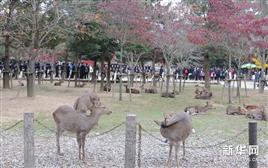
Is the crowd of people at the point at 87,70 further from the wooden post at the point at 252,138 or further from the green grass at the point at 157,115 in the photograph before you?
the wooden post at the point at 252,138

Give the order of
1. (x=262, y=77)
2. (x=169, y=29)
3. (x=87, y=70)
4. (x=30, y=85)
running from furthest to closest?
(x=87, y=70) < (x=262, y=77) < (x=169, y=29) < (x=30, y=85)

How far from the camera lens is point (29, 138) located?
7121 mm

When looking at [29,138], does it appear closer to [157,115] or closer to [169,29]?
[157,115]

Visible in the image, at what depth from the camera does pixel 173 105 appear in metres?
20.5

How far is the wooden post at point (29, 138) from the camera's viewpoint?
7.09 metres

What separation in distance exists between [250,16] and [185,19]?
511 centimetres

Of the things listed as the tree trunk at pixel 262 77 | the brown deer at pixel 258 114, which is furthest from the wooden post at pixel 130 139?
the tree trunk at pixel 262 77

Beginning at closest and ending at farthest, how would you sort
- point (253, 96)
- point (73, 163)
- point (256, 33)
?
point (73, 163) < point (256, 33) < point (253, 96)

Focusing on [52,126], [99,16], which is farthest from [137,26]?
[52,126]

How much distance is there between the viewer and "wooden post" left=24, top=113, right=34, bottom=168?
7086mm

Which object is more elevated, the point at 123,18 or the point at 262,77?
the point at 123,18

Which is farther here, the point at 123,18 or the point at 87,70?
the point at 87,70

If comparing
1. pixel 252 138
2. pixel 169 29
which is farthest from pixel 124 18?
pixel 252 138

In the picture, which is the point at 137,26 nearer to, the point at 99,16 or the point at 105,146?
the point at 99,16
